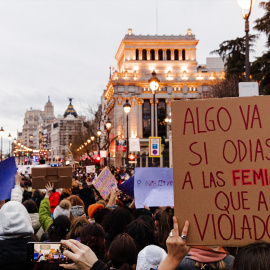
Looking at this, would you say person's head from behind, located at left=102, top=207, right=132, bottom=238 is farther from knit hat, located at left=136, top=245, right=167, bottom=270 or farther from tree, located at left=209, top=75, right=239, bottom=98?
tree, located at left=209, top=75, right=239, bottom=98

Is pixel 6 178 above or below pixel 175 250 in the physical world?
above

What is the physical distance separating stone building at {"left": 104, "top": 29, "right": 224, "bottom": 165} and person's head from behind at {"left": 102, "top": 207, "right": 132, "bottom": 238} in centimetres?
7605

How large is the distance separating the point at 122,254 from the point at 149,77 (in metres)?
81.1

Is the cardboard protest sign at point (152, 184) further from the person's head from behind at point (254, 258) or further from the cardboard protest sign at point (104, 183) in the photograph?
the person's head from behind at point (254, 258)

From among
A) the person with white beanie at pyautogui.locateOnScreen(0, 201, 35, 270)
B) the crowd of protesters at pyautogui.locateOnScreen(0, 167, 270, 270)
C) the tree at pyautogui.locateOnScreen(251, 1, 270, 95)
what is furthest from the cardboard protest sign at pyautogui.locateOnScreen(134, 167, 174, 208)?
the tree at pyautogui.locateOnScreen(251, 1, 270, 95)

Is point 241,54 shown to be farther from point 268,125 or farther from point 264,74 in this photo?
point 268,125

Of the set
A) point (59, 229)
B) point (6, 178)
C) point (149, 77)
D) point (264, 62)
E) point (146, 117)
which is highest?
point (149, 77)

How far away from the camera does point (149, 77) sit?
8444 centimetres

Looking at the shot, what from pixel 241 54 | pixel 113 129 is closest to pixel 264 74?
pixel 241 54

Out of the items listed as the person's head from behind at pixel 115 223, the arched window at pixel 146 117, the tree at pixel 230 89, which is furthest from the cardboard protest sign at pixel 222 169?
the arched window at pixel 146 117

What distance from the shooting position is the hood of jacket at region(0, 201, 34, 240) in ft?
14.8

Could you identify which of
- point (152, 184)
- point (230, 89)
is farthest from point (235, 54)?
point (152, 184)

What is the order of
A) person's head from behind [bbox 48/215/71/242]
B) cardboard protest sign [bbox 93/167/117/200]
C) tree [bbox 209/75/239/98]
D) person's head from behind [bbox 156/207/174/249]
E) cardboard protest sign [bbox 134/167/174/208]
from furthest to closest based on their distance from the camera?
tree [bbox 209/75/239/98] < cardboard protest sign [bbox 93/167/117/200] < cardboard protest sign [bbox 134/167/174/208] < person's head from behind [bbox 48/215/71/242] < person's head from behind [bbox 156/207/174/249]

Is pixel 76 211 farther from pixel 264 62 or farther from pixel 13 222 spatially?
pixel 264 62
